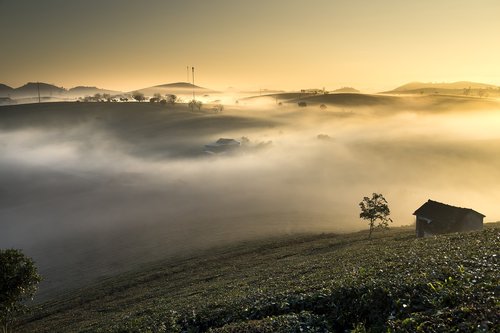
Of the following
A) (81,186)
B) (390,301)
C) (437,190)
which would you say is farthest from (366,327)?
(81,186)

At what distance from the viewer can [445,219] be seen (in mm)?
66188

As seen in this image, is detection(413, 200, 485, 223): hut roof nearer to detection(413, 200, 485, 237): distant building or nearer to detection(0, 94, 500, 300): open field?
detection(413, 200, 485, 237): distant building

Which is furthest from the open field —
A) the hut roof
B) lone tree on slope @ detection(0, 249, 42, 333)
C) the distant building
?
the hut roof

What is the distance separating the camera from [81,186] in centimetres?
16362

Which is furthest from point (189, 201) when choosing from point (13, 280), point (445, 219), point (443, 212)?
point (13, 280)

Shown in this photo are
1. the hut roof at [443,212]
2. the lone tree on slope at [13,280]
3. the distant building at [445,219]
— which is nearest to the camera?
the lone tree on slope at [13,280]

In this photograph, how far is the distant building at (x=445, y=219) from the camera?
213 ft

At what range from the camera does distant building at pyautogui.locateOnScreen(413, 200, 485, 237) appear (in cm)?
6481

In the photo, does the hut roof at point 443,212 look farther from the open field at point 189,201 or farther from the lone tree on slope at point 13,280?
the lone tree on slope at point 13,280

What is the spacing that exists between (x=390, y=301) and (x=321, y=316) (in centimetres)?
366

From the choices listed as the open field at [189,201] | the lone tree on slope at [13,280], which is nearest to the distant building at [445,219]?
the open field at [189,201]

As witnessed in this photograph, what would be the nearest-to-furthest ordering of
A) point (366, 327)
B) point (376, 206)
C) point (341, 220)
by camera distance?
1. point (366, 327)
2. point (376, 206)
3. point (341, 220)

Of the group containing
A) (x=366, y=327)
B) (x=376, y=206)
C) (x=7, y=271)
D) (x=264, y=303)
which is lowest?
(x=376, y=206)

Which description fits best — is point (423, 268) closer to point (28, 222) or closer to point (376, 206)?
point (376, 206)
